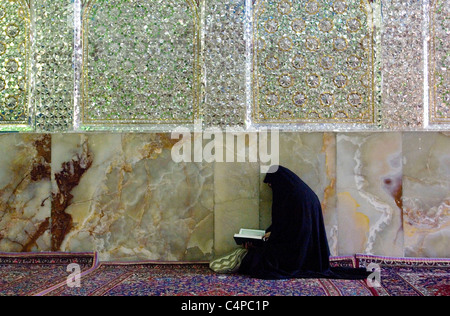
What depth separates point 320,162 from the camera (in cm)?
300

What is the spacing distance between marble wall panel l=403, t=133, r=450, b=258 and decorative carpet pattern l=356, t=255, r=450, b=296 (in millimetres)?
90

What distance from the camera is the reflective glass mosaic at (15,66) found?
3.14 metres

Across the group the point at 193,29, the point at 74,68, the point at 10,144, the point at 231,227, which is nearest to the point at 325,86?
the point at 193,29

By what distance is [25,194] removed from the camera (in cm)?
306

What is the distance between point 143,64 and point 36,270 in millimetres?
1819

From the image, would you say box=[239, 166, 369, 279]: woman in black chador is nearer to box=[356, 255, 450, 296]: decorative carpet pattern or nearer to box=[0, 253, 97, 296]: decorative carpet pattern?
box=[356, 255, 450, 296]: decorative carpet pattern

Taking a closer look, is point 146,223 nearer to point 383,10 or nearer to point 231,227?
point 231,227

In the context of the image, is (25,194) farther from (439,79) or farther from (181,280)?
(439,79)

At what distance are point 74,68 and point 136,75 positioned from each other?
52cm

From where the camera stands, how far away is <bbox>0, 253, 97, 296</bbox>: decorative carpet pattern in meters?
2.40

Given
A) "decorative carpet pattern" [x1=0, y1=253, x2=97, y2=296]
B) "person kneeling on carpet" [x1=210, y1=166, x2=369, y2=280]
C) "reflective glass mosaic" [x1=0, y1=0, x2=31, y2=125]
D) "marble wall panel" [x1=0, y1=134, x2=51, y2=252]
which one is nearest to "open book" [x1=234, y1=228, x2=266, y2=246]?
"person kneeling on carpet" [x1=210, y1=166, x2=369, y2=280]

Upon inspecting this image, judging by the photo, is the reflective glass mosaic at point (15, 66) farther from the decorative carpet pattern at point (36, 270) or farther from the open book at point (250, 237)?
Result: the open book at point (250, 237)

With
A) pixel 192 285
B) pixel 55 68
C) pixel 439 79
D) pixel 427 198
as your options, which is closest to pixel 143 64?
pixel 55 68

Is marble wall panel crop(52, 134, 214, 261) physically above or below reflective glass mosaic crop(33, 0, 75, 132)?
below
